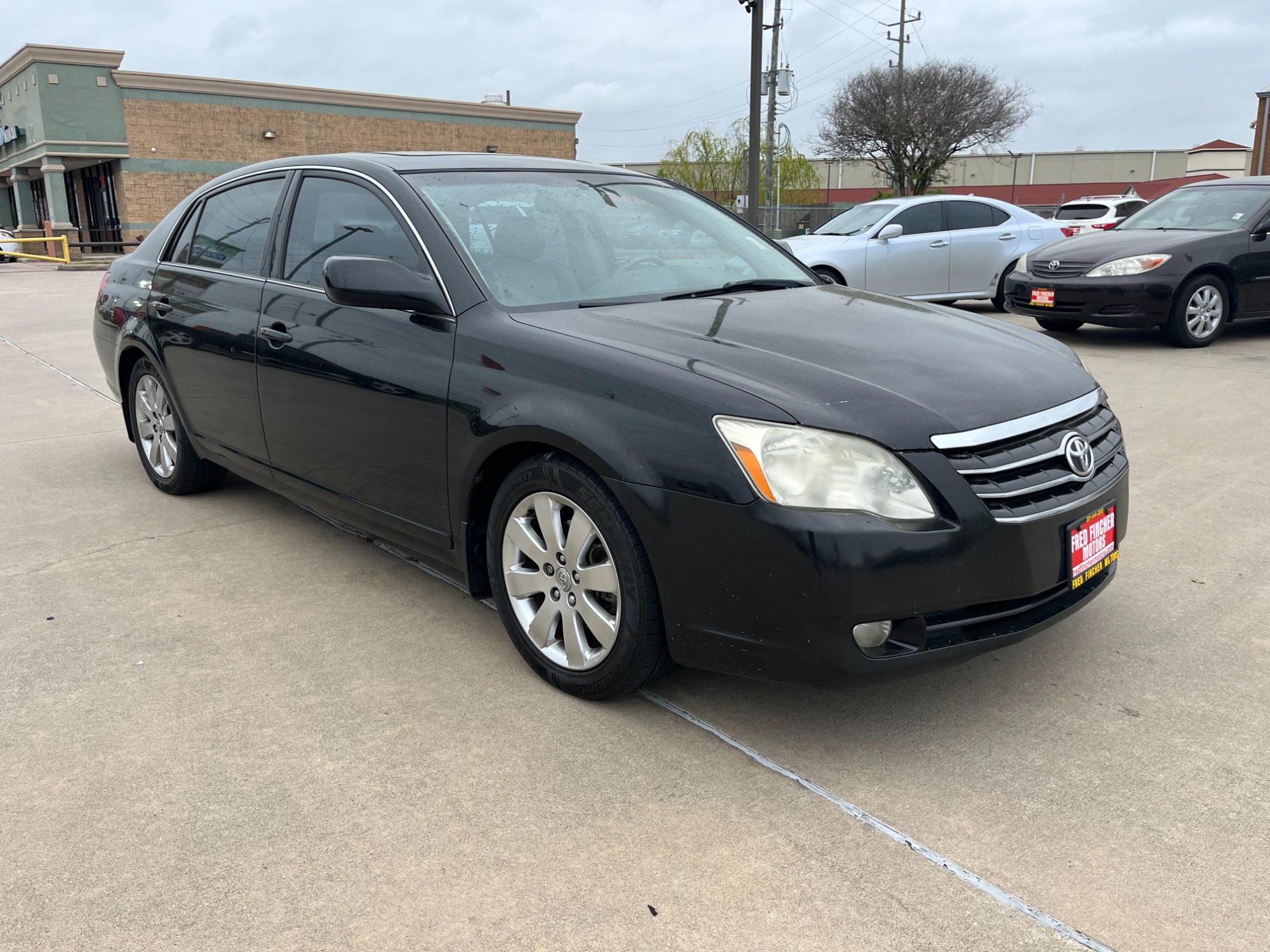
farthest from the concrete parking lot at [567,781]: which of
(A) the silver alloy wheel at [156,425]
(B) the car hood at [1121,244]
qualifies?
(B) the car hood at [1121,244]

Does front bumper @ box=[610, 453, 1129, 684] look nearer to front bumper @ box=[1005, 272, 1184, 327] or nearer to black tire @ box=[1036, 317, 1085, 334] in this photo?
front bumper @ box=[1005, 272, 1184, 327]

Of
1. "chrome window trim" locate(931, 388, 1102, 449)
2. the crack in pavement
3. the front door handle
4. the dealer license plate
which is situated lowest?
the crack in pavement

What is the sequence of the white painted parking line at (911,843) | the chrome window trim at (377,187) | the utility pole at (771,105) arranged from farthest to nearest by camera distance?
1. the utility pole at (771,105)
2. the chrome window trim at (377,187)
3. the white painted parking line at (911,843)

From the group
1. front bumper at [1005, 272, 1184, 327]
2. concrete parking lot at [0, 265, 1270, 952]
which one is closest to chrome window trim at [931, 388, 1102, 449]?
concrete parking lot at [0, 265, 1270, 952]

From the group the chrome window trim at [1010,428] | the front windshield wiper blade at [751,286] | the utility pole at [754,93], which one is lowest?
the chrome window trim at [1010,428]

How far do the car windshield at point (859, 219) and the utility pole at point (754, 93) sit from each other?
5.41m

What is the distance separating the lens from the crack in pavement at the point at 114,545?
4172mm

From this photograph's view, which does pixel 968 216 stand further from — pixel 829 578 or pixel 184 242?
pixel 829 578

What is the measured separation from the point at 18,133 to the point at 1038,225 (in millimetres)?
40997

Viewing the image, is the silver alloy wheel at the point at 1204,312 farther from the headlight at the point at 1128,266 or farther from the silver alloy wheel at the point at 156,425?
the silver alloy wheel at the point at 156,425

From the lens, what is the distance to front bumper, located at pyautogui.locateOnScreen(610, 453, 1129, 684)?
2486 mm

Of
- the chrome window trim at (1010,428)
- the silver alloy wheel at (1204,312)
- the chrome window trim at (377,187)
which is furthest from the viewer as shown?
the silver alloy wheel at (1204,312)

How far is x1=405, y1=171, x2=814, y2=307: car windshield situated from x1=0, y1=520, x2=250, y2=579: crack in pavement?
202 cm

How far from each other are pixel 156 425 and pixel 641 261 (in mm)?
2880
